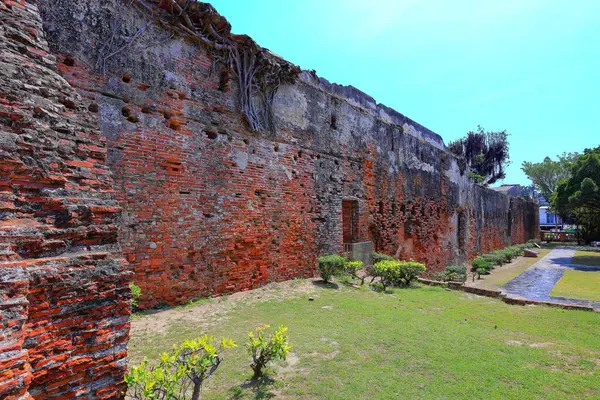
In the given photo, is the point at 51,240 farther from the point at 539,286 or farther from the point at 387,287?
the point at 539,286

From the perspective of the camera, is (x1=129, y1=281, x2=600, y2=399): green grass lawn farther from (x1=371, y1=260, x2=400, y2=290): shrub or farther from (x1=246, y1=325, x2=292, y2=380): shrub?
(x1=371, y1=260, x2=400, y2=290): shrub

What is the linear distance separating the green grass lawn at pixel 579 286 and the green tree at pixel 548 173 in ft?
109

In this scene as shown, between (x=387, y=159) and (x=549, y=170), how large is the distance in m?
39.4

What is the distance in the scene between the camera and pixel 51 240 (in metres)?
2.40

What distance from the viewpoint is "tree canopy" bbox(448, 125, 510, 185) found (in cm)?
3484

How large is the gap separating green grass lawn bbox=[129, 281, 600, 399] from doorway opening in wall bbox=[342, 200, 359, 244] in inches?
125

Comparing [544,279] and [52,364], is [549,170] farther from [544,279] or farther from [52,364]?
[52,364]

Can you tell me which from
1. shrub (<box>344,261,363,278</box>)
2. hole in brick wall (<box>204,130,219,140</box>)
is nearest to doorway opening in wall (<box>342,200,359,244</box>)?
shrub (<box>344,261,363,278</box>)

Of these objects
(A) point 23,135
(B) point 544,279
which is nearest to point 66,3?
(A) point 23,135

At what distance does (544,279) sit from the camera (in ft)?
36.6

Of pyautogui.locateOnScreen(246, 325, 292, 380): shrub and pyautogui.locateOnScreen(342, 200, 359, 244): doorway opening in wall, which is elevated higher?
pyautogui.locateOnScreen(342, 200, 359, 244): doorway opening in wall

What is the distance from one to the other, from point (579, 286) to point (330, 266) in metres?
7.22

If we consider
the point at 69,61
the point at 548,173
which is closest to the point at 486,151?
the point at 548,173

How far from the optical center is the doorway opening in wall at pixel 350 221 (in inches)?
393
